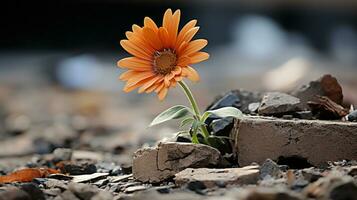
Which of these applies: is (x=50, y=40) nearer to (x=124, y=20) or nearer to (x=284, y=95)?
(x=124, y=20)

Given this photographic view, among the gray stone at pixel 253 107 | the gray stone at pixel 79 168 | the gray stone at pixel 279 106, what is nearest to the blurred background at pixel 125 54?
the gray stone at pixel 79 168

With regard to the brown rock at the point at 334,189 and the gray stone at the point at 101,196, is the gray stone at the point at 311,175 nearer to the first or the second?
the brown rock at the point at 334,189

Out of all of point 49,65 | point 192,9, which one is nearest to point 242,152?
point 49,65

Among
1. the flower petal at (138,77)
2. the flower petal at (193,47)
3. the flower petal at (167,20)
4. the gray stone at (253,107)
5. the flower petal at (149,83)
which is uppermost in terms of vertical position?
the flower petal at (167,20)

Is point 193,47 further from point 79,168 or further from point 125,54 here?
point 125,54

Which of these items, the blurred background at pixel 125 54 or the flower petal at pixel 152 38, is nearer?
the flower petal at pixel 152 38

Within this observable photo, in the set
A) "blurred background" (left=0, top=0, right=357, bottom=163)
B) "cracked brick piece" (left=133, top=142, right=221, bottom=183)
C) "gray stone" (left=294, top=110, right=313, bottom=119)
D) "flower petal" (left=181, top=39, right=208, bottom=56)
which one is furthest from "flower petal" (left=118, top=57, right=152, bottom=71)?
"blurred background" (left=0, top=0, right=357, bottom=163)

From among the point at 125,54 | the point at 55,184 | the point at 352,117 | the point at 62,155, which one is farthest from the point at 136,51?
the point at 125,54
